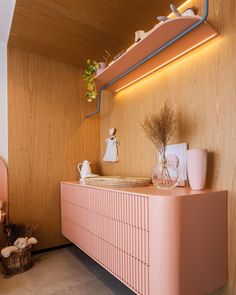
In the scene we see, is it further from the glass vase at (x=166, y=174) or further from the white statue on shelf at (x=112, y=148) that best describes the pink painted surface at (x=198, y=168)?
the white statue on shelf at (x=112, y=148)

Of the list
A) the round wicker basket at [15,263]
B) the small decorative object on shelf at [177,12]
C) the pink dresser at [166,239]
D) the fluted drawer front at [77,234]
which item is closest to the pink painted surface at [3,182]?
the round wicker basket at [15,263]

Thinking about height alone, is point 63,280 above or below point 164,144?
below

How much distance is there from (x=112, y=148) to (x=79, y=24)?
125 centimetres

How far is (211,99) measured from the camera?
142 centimetres

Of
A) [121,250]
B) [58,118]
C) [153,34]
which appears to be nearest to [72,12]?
[153,34]

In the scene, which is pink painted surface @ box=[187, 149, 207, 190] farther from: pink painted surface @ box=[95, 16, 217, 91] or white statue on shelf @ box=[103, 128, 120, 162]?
white statue on shelf @ box=[103, 128, 120, 162]

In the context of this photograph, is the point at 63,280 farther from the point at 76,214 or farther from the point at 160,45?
the point at 160,45

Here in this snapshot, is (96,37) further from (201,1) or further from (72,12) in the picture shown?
(201,1)

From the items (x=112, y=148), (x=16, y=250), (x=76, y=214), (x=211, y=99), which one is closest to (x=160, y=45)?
(x=211, y=99)

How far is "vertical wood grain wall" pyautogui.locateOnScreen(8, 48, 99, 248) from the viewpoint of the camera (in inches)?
91.2

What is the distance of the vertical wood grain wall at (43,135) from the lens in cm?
232

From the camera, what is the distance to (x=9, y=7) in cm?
180

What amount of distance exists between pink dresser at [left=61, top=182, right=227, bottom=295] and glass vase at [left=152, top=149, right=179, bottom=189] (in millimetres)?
121

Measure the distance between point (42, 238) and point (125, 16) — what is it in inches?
91.9
